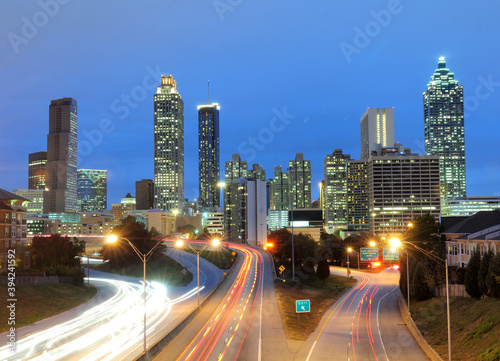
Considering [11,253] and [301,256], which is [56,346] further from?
[301,256]

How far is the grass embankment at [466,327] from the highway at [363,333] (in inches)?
85.1

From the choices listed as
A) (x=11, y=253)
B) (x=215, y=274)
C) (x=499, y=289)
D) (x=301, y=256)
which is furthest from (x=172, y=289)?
(x=499, y=289)

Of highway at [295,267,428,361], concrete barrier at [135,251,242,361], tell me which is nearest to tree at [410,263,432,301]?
highway at [295,267,428,361]

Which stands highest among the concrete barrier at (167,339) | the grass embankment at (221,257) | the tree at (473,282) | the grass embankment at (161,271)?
the tree at (473,282)

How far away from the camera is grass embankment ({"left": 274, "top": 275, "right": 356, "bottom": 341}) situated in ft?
170

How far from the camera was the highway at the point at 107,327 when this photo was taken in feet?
127

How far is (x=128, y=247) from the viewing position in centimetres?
11744

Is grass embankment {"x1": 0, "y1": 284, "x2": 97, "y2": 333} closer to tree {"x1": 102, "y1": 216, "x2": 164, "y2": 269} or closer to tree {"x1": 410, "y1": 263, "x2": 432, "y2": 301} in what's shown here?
tree {"x1": 102, "y1": 216, "x2": 164, "y2": 269}

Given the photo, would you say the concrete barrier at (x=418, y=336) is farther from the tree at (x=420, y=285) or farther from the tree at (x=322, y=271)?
the tree at (x=322, y=271)

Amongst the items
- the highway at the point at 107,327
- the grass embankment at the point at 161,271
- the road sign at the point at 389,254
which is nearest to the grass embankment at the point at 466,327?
the road sign at the point at 389,254

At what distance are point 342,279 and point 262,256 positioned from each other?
3032 centimetres

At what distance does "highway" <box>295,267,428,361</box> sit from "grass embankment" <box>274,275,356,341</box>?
1.27 meters

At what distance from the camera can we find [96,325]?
169 feet

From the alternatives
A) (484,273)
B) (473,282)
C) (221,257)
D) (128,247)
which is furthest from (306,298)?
(221,257)
